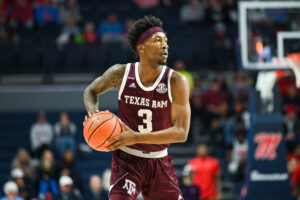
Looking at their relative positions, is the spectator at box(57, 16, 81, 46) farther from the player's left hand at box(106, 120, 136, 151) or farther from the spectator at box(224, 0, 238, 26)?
the player's left hand at box(106, 120, 136, 151)

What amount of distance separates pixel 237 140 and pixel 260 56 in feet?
8.54

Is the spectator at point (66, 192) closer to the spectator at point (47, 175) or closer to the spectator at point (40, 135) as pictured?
the spectator at point (47, 175)

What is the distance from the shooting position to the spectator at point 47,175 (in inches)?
447

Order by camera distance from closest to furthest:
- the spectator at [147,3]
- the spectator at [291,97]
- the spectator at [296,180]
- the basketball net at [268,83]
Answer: the basketball net at [268,83] → the spectator at [296,180] → the spectator at [291,97] → the spectator at [147,3]

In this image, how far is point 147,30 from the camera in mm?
5383

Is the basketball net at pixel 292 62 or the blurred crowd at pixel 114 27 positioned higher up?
the blurred crowd at pixel 114 27

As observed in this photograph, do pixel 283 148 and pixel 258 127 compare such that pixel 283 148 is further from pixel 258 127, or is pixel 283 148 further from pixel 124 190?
pixel 124 190

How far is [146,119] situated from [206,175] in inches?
252

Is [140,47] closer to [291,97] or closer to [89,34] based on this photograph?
[291,97]

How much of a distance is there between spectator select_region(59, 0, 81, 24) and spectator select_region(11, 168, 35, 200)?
5768 millimetres

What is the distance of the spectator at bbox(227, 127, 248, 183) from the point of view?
12703 millimetres

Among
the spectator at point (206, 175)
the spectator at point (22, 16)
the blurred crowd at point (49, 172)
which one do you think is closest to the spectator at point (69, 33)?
the spectator at point (22, 16)

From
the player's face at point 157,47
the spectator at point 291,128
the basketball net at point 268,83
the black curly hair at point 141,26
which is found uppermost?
the black curly hair at point 141,26

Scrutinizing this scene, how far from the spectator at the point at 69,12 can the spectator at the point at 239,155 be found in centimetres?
569
